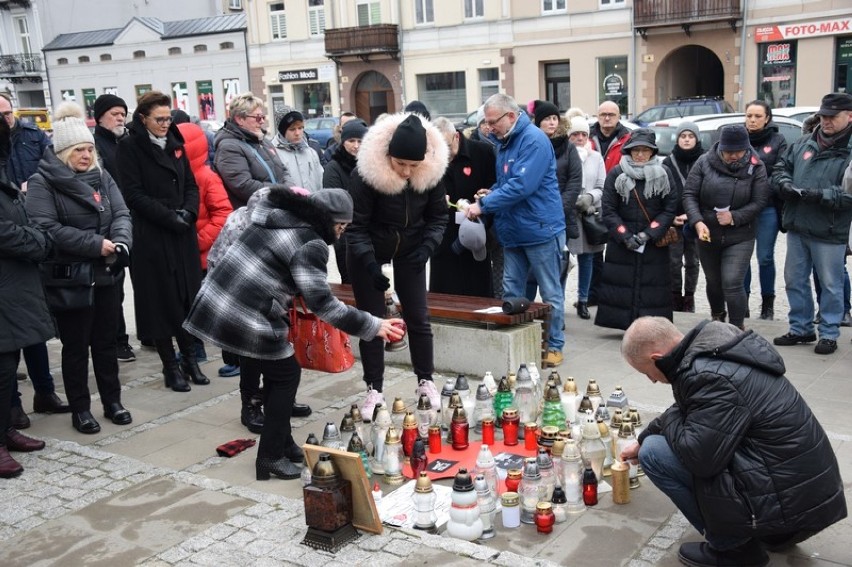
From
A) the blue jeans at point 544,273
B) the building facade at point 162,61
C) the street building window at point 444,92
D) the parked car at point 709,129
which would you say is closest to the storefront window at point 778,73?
the street building window at point 444,92

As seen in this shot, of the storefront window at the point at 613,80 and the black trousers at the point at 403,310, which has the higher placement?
the storefront window at the point at 613,80

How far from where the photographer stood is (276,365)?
4.69 metres

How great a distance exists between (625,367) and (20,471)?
4.18 m

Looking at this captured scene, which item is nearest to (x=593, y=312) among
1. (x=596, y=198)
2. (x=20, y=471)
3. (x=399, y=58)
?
(x=596, y=198)

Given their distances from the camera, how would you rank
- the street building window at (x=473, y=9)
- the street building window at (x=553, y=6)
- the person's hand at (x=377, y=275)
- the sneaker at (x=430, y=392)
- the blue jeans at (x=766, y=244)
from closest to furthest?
the person's hand at (x=377, y=275)
the sneaker at (x=430, y=392)
the blue jeans at (x=766, y=244)
the street building window at (x=553, y=6)
the street building window at (x=473, y=9)

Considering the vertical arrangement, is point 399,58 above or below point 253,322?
above

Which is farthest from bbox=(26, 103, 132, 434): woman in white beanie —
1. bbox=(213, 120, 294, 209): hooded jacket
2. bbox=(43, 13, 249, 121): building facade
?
bbox=(43, 13, 249, 121): building facade

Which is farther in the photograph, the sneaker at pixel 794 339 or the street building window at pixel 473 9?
the street building window at pixel 473 9

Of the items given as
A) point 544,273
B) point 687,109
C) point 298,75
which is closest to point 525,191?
point 544,273

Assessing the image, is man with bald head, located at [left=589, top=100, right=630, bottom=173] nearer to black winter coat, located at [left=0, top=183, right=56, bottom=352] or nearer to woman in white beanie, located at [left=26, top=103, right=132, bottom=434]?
woman in white beanie, located at [left=26, top=103, right=132, bottom=434]

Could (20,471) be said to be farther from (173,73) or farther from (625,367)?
(173,73)

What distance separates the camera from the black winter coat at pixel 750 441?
3.39 metres

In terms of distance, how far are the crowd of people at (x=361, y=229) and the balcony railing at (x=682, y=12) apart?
70.2 feet

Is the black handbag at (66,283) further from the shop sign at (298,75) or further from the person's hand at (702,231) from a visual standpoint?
the shop sign at (298,75)
